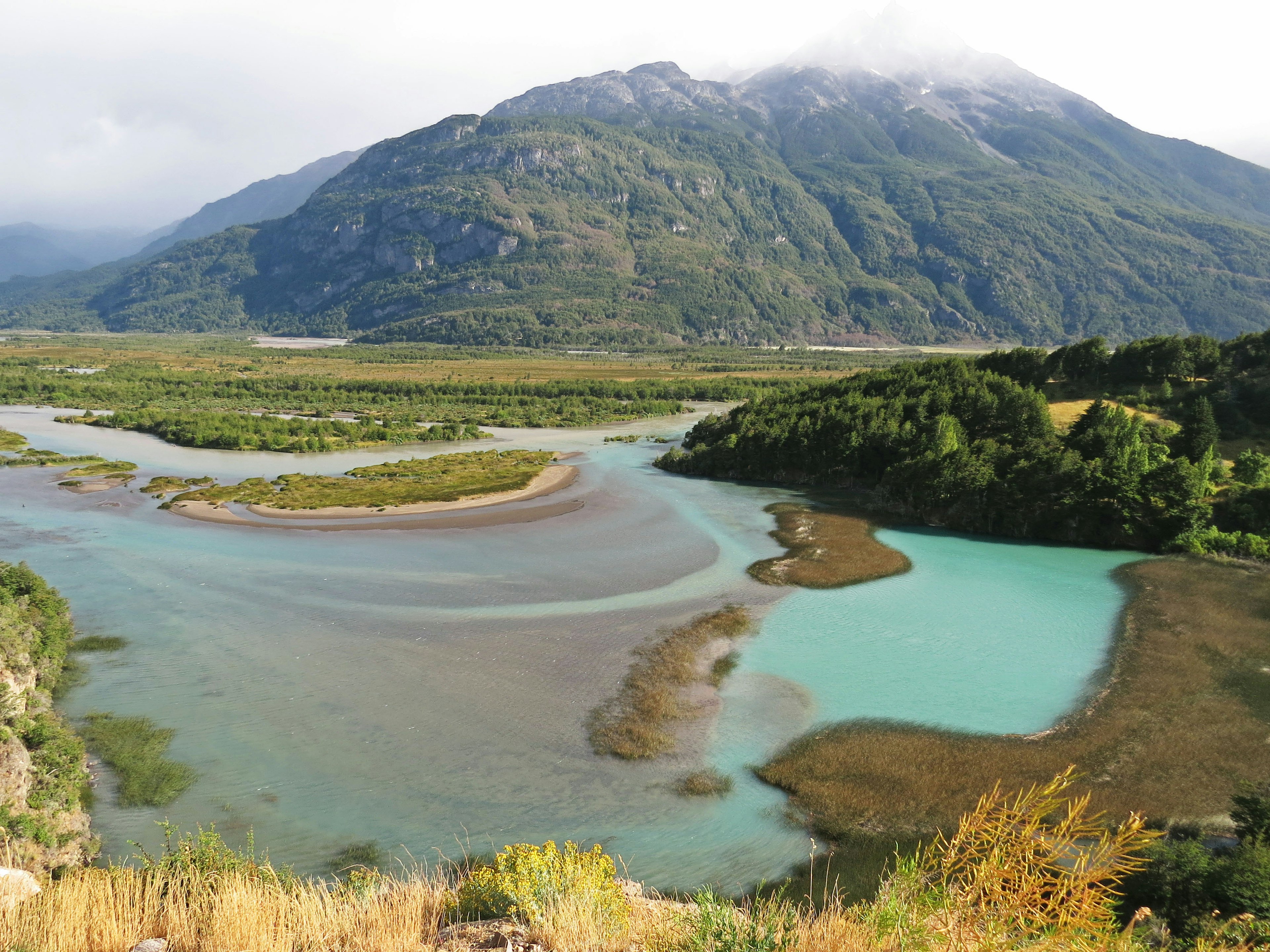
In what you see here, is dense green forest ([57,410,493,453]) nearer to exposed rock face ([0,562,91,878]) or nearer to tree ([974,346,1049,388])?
exposed rock face ([0,562,91,878])

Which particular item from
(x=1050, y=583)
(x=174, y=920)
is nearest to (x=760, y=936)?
(x=174, y=920)

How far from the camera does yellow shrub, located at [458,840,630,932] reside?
757cm

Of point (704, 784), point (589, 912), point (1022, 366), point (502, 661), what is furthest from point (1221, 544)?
point (589, 912)

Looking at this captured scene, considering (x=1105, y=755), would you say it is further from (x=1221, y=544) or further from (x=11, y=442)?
(x=11, y=442)

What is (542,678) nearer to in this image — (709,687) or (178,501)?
(709,687)

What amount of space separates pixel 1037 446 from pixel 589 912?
46.0m

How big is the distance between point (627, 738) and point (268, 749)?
9819mm

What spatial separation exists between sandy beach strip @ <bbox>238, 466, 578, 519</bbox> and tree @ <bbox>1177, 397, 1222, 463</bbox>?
138ft

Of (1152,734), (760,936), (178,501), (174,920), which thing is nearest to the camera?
(760,936)

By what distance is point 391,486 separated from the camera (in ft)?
187

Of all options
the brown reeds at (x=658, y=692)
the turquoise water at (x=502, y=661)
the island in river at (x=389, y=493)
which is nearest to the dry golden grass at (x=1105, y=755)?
the turquoise water at (x=502, y=661)

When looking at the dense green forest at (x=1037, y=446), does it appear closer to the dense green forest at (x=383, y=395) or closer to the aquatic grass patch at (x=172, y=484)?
the aquatic grass patch at (x=172, y=484)

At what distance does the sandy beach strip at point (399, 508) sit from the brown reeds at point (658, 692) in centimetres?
2645

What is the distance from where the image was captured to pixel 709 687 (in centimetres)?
2317
